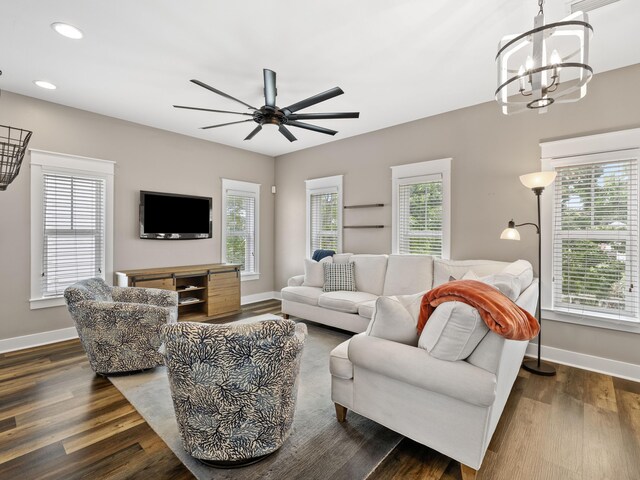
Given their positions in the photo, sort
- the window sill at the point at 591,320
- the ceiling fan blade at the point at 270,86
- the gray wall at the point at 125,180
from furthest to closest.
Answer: the gray wall at the point at 125,180
the window sill at the point at 591,320
the ceiling fan blade at the point at 270,86

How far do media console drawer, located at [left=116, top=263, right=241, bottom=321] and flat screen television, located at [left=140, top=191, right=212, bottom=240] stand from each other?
21.1 inches

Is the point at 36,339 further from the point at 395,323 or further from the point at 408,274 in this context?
the point at 408,274

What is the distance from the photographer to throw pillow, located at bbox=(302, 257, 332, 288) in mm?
4699

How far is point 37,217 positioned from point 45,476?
123 inches

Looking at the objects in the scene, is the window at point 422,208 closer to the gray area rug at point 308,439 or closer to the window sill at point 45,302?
the gray area rug at point 308,439

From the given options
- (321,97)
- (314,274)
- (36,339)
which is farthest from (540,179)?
(36,339)

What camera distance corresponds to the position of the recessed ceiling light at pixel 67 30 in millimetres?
2387

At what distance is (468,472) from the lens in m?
1.63

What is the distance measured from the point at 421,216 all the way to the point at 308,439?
10.7 feet

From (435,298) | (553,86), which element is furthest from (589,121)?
(435,298)

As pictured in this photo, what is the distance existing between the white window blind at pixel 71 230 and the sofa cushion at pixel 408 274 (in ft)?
12.8

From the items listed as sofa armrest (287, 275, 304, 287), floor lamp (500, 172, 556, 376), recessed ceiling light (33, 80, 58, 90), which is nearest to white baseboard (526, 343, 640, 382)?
floor lamp (500, 172, 556, 376)

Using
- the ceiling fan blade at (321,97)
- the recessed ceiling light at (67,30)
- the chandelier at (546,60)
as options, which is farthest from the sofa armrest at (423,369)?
the recessed ceiling light at (67,30)

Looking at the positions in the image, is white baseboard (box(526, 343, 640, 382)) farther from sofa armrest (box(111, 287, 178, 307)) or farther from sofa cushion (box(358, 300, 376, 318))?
sofa armrest (box(111, 287, 178, 307))
